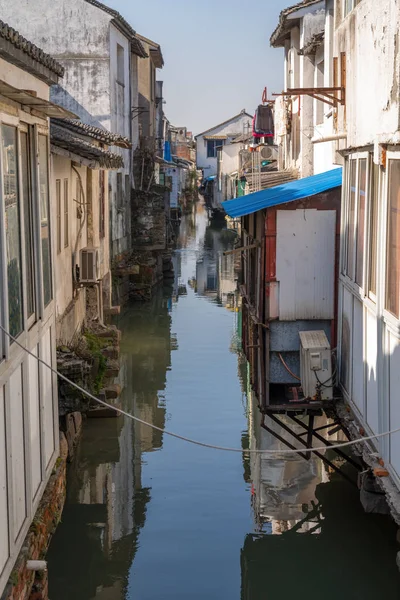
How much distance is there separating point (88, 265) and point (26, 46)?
10.6 meters

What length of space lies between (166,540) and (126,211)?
70.6 feet

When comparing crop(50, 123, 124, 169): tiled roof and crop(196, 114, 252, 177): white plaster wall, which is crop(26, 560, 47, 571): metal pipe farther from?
crop(196, 114, 252, 177): white plaster wall

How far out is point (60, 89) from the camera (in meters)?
27.5

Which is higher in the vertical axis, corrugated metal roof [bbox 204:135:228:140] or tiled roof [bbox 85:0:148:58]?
corrugated metal roof [bbox 204:135:228:140]

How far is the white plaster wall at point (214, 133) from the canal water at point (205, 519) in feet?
213

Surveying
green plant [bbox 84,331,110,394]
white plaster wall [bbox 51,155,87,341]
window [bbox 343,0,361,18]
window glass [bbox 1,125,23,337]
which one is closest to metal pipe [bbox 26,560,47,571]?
window glass [bbox 1,125,23,337]

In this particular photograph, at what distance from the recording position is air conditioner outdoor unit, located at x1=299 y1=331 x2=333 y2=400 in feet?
35.2

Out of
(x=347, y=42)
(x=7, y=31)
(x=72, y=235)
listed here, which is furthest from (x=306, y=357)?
(x=72, y=235)

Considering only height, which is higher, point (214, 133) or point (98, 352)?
point (214, 133)

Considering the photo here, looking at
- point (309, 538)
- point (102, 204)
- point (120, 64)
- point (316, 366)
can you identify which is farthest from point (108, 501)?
point (120, 64)

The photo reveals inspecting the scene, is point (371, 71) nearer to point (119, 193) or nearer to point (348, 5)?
point (348, 5)

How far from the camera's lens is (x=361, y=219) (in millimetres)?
9906

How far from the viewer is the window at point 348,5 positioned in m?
10.5

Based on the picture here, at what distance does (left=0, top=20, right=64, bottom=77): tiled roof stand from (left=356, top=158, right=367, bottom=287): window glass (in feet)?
11.9
